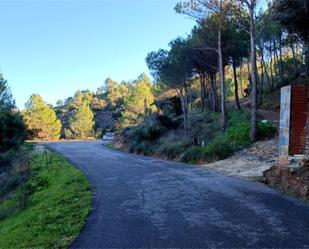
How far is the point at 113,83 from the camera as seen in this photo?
464 feet

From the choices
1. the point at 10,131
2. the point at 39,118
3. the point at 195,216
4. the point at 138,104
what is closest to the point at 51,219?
the point at 195,216

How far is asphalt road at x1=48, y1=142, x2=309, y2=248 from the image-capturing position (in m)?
6.84

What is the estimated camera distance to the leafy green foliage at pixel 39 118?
70.2 metres

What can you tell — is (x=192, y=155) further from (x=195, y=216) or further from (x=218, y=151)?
(x=195, y=216)

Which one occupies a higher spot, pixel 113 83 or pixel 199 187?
pixel 113 83

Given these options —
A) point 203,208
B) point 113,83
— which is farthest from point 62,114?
point 203,208

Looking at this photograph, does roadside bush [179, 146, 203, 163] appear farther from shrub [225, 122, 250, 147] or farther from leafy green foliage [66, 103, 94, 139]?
leafy green foliage [66, 103, 94, 139]

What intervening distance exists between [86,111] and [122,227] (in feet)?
262

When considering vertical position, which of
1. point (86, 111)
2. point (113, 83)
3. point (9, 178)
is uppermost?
point (113, 83)

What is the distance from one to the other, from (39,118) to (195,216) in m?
66.2

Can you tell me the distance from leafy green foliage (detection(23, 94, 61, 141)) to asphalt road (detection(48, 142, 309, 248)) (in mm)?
59765

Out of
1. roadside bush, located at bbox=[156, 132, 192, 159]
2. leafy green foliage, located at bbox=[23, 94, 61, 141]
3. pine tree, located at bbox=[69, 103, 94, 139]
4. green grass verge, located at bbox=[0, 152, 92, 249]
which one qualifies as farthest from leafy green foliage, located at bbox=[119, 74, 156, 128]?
green grass verge, located at bbox=[0, 152, 92, 249]

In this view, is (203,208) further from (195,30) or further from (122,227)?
(195,30)

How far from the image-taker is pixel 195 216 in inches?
338
